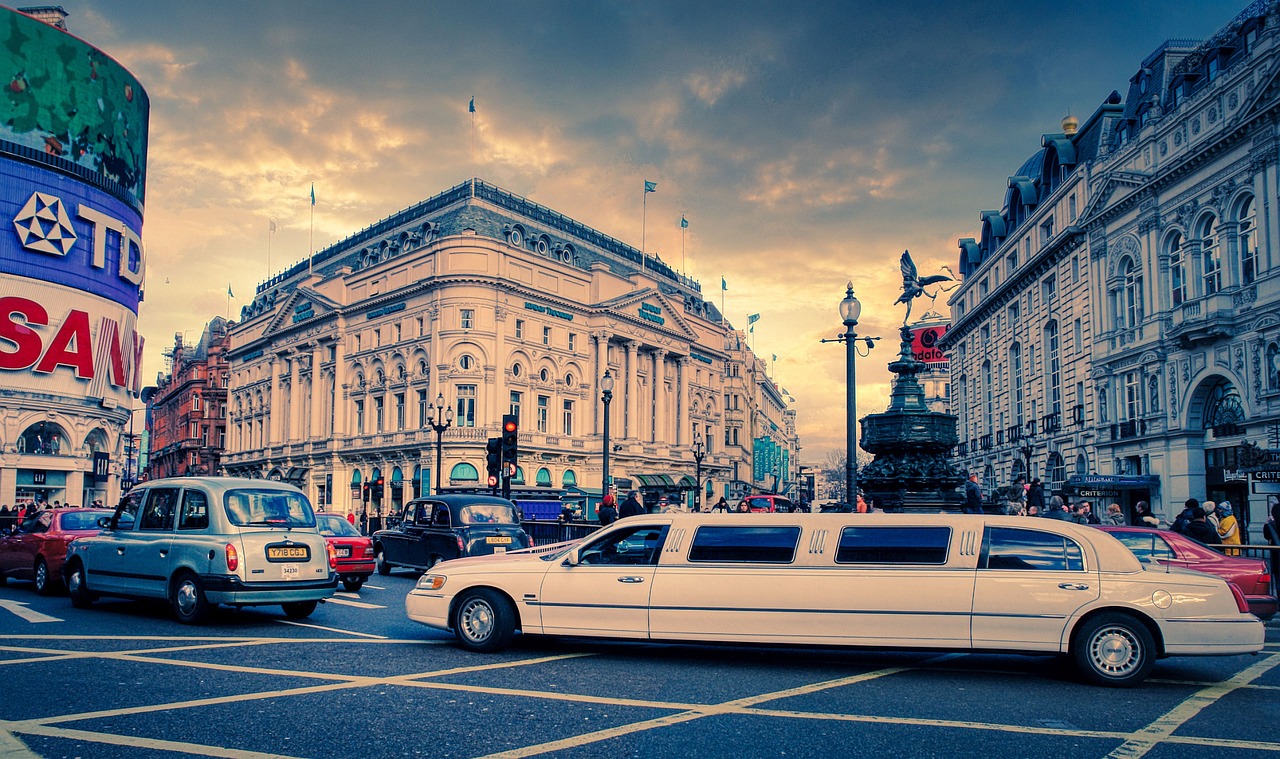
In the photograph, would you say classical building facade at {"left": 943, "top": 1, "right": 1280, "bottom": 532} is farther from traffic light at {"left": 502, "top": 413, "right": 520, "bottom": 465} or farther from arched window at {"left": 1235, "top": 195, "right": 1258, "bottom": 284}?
traffic light at {"left": 502, "top": 413, "right": 520, "bottom": 465}

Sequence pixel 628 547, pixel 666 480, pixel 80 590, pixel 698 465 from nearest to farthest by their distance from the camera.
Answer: pixel 628 547 < pixel 80 590 < pixel 698 465 < pixel 666 480

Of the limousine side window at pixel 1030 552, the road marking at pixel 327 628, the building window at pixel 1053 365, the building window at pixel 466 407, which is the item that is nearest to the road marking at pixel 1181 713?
the limousine side window at pixel 1030 552

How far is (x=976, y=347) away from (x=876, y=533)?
2391 inches

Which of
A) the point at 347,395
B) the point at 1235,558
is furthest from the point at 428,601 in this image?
the point at 347,395

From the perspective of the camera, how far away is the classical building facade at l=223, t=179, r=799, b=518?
58.9 metres

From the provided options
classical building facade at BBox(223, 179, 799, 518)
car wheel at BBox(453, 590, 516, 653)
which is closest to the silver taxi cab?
car wheel at BBox(453, 590, 516, 653)

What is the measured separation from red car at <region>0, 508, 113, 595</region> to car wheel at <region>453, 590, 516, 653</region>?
844cm

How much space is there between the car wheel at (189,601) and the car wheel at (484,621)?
3.92m

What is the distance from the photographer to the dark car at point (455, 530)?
59.0 feet

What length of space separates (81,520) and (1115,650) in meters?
16.3

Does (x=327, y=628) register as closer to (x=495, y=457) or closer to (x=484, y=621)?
(x=484, y=621)

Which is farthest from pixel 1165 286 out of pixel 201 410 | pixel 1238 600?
pixel 201 410

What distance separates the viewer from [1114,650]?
8281 millimetres

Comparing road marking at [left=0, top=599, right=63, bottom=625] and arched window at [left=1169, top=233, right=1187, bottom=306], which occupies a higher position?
arched window at [left=1169, top=233, right=1187, bottom=306]
